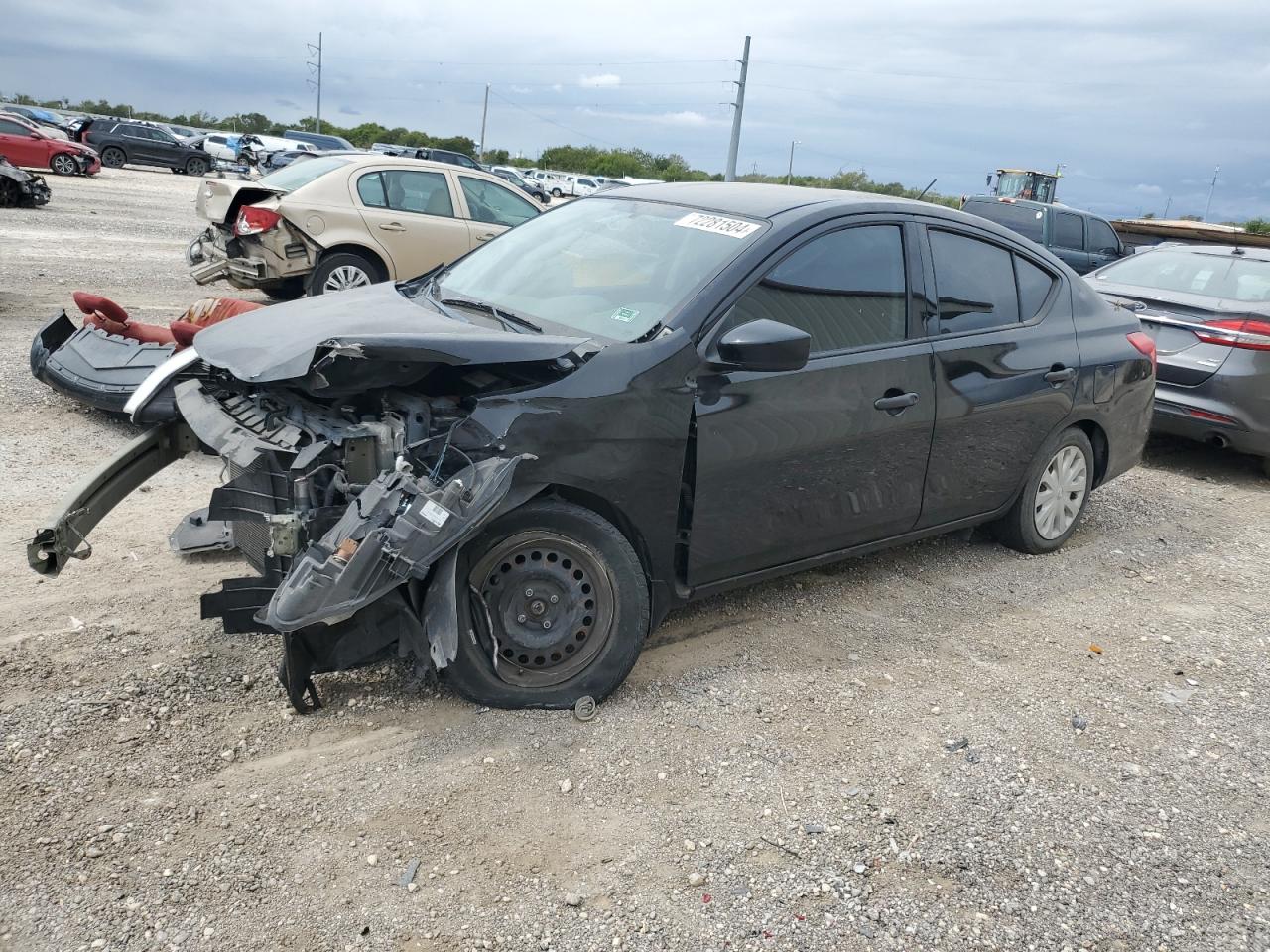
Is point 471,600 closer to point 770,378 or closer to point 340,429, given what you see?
point 340,429

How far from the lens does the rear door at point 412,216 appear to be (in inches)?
408

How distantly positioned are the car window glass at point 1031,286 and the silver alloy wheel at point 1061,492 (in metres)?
0.78

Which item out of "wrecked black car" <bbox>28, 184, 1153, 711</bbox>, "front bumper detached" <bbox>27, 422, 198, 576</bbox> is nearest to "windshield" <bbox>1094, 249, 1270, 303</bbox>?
"wrecked black car" <bbox>28, 184, 1153, 711</bbox>

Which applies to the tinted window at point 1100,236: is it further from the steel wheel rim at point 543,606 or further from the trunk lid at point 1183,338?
the steel wheel rim at point 543,606

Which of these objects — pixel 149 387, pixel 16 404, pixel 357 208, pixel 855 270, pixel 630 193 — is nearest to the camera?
pixel 149 387

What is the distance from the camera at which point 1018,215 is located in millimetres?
15875

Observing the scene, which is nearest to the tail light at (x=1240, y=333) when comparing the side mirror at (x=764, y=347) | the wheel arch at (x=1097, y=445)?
the wheel arch at (x=1097, y=445)

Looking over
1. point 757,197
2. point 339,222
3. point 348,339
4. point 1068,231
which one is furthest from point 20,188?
point 348,339

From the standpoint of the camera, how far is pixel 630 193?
4664 mm

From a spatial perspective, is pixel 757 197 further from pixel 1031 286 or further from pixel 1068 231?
pixel 1068 231

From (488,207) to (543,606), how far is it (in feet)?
28.3

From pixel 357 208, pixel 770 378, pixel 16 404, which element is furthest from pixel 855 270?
pixel 357 208

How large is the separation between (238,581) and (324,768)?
0.65 m

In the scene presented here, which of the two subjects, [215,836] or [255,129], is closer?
[215,836]
